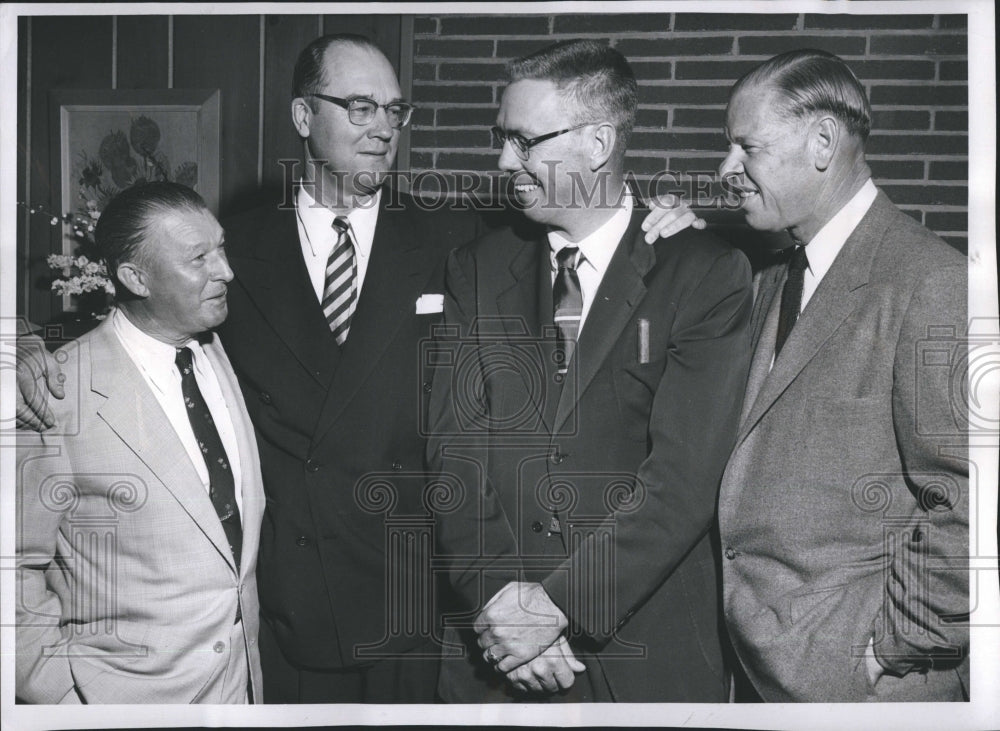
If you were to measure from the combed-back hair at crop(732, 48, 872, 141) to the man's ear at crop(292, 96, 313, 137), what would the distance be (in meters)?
1.13

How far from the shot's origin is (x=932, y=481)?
2.70 metres

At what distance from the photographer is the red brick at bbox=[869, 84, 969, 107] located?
2875 millimetres

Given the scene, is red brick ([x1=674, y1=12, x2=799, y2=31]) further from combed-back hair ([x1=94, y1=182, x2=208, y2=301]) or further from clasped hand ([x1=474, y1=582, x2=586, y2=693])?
clasped hand ([x1=474, y1=582, x2=586, y2=693])

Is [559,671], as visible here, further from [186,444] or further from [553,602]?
[186,444]

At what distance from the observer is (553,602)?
274 cm

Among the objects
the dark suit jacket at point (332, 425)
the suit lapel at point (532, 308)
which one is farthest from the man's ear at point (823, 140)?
the dark suit jacket at point (332, 425)

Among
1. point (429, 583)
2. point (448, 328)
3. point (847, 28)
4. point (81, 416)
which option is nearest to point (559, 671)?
point (429, 583)

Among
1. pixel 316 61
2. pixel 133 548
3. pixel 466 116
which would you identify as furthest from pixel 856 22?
pixel 133 548

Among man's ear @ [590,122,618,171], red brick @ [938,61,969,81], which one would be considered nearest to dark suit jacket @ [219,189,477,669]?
man's ear @ [590,122,618,171]

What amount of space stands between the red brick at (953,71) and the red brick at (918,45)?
0.09 feet

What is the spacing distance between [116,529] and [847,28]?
2.37 metres

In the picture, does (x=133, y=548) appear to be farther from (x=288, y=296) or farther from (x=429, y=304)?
(x=429, y=304)

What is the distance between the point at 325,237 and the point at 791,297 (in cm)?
122

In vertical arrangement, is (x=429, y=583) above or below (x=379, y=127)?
below
